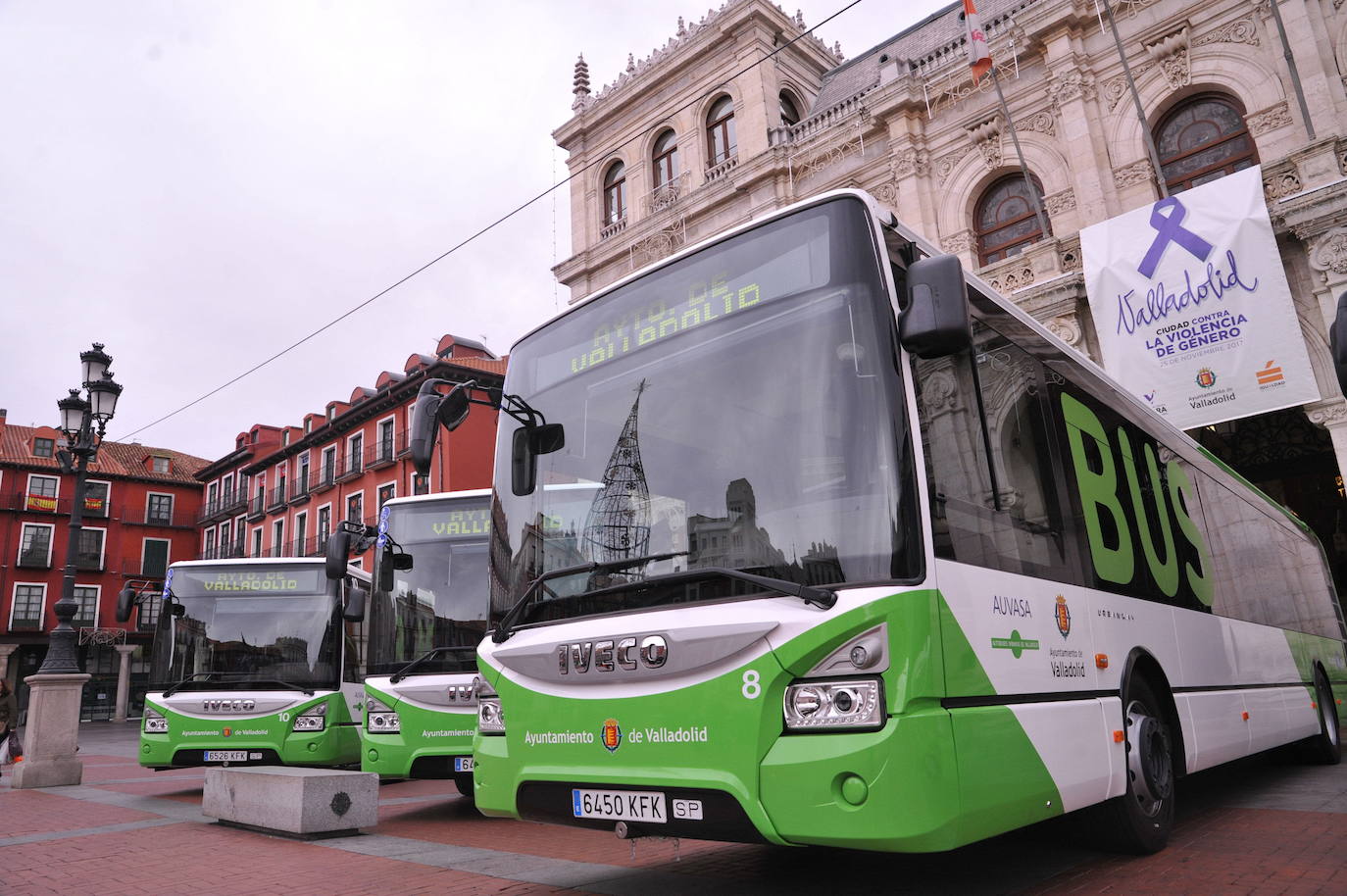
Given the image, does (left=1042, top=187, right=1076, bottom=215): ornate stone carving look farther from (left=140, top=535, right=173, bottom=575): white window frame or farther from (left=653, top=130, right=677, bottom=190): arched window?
(left=140, top=535, right=173, bottom=575): white window frame

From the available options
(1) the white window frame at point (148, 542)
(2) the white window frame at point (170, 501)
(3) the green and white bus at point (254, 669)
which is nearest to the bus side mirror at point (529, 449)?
(3) the green and white bus at point (254, 669)

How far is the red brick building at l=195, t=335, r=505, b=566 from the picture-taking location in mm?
33344

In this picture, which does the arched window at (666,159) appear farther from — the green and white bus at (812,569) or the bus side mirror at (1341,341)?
the green and white bus at (812,569)

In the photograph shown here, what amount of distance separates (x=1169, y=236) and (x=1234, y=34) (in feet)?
13.7

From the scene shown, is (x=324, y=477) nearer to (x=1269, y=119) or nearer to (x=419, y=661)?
(x=419, y=661)

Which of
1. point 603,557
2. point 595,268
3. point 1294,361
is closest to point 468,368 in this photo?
point 595,268

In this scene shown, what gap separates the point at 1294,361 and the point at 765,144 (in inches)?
484

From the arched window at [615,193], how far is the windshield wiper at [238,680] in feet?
57.6

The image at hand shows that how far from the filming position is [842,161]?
65.7 ft

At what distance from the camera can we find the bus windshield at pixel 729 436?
338 centimetres

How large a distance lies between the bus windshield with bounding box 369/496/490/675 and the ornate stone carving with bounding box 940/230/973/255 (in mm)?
12066

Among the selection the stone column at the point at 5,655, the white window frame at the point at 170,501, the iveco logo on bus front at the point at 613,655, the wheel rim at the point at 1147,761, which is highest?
the white window frame at the point at 170,501

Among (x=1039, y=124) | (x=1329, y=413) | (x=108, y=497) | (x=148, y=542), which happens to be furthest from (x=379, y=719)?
(x=148, y=542)

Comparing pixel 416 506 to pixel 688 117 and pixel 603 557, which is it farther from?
pixel 688 117
